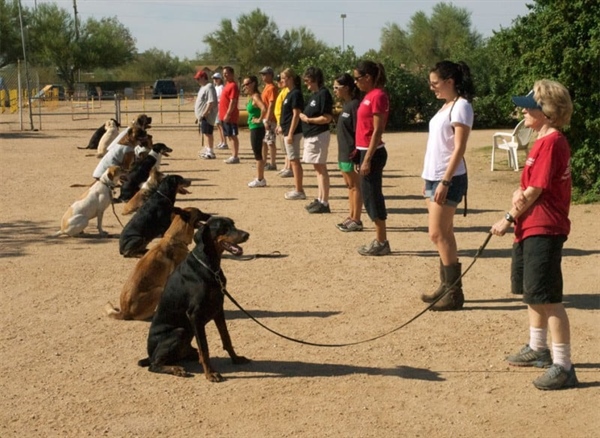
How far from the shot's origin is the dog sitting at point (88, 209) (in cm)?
1124

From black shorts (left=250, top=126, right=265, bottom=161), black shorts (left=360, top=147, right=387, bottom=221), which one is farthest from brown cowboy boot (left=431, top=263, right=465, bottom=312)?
black shorts (left=250, top=126, right=265, bottom=161)

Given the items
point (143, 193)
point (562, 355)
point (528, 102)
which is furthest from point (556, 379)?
point (143, 193)

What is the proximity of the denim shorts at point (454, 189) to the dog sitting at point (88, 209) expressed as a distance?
521cm

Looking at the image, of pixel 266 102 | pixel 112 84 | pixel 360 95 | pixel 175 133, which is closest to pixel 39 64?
pixel 112 84

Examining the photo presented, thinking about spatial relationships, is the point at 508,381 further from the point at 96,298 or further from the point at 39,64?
the point at 39,64

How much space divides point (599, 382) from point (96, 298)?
4.66 metres

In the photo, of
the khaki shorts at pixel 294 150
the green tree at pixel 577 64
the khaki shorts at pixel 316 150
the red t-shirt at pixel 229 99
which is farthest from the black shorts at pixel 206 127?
the green tree at pixel 577 64

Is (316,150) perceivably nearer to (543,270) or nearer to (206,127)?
(543,270)

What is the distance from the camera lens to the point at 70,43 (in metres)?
76.9

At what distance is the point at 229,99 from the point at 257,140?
3.59 m

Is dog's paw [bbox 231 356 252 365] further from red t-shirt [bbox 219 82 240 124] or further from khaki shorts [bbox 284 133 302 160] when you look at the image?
red t-shirt [bbox 219 82 240 124]

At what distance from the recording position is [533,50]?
14047 millimetres

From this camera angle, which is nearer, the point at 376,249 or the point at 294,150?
the point at 376,249

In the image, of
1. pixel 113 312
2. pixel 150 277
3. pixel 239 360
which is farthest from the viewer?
pixel 113 312
